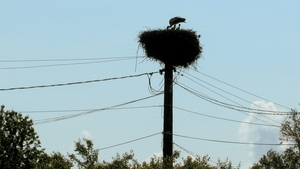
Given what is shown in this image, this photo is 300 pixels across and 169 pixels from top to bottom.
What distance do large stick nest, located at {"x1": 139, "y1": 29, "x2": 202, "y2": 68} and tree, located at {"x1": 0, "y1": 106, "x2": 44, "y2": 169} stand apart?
5.44m

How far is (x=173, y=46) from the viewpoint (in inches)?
1029

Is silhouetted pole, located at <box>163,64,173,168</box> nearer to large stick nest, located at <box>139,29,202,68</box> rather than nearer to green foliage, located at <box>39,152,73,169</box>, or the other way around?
large stick nest, located at <box>139,29,202,68</box>

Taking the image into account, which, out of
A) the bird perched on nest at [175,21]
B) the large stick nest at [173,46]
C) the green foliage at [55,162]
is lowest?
the green foliage at [55,162]

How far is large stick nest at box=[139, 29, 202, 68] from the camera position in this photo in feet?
85.3

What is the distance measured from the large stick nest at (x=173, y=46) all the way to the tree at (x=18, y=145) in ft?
17.8

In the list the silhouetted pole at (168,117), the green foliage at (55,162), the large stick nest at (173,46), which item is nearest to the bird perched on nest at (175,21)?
the large stick nest at (173,46)

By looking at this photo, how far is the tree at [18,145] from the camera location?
84.0ft

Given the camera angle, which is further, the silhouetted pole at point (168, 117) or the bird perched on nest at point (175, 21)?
the bird perched on nest at point (175, 21)

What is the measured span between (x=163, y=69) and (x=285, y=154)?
18.1 m

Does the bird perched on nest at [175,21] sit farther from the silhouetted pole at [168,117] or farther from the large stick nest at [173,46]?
the silhouetted pole at [168,117]

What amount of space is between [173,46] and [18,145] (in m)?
6.86

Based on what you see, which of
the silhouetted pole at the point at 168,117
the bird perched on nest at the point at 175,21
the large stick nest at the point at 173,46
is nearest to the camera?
the silhouetted pole at the point at 168,117

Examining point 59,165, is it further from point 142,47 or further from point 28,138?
point 142,47

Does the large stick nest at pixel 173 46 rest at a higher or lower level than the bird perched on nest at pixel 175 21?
lower
